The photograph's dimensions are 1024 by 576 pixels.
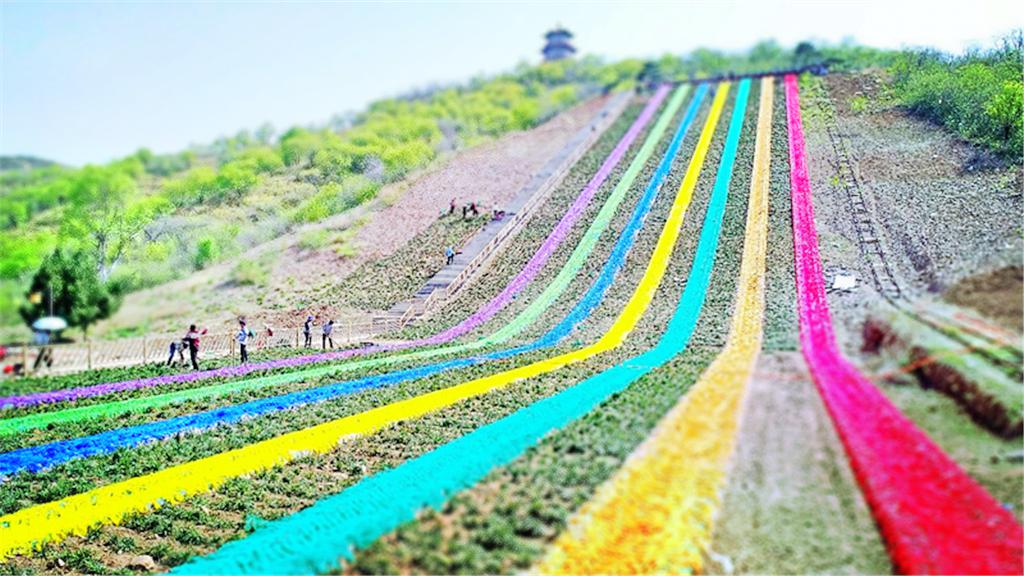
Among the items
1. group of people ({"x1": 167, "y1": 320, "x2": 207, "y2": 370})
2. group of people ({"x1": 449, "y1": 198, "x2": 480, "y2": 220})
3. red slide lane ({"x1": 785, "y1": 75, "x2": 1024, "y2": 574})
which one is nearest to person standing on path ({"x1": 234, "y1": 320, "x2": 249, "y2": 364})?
group of people ({"x1": 167, "y1": 320, "x2": 207, "y2": 370})

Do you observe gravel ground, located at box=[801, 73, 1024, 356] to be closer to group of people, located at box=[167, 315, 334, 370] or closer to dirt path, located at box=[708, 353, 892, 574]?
dirt path, located at box=[708, 353, 892, 574]

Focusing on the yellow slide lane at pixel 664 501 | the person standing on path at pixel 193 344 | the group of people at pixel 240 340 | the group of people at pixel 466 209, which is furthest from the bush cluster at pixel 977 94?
the person standing on path at pixel 193 344

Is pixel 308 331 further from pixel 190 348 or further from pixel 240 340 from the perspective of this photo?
pixel 190 348

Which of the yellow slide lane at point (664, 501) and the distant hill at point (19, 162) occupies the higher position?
the distant hill at point (19, 162)

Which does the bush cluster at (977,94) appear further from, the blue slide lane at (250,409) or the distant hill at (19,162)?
the distant hill at (19,162)

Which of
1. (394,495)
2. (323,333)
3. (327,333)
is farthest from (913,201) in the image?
(394,495)

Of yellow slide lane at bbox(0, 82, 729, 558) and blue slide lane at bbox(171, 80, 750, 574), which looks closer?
blue slide lane at bbox(171, 80, 750, 574)
